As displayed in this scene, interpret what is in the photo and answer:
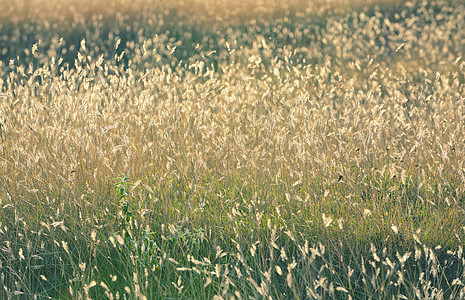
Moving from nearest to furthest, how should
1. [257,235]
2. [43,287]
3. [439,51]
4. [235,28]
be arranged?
[43,287], [257,235], [439,51], [235,28]

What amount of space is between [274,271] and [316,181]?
2.33 ft

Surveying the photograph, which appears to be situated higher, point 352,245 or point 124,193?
point 124,193

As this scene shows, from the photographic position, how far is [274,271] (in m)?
2.69

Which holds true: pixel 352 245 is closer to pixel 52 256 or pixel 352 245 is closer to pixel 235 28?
pixel 52 256

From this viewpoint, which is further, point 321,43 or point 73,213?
point 321,43

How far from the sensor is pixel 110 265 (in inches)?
108

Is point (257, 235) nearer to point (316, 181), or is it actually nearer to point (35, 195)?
point (316, 181)

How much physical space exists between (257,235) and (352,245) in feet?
1.57

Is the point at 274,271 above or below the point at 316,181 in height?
below

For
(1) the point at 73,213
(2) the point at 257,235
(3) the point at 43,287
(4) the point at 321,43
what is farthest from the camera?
(4) the point at 321,43

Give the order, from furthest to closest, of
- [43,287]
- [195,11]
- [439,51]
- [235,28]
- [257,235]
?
1. [195,11]
2. [235,28]
3. [439,51]
4. [257,235]
5. [43,287]

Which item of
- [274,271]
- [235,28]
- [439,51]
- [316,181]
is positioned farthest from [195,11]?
[274,271]

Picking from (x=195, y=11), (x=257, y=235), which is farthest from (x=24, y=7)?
(x=257, y=235)

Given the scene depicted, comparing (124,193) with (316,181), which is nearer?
(124,193)
